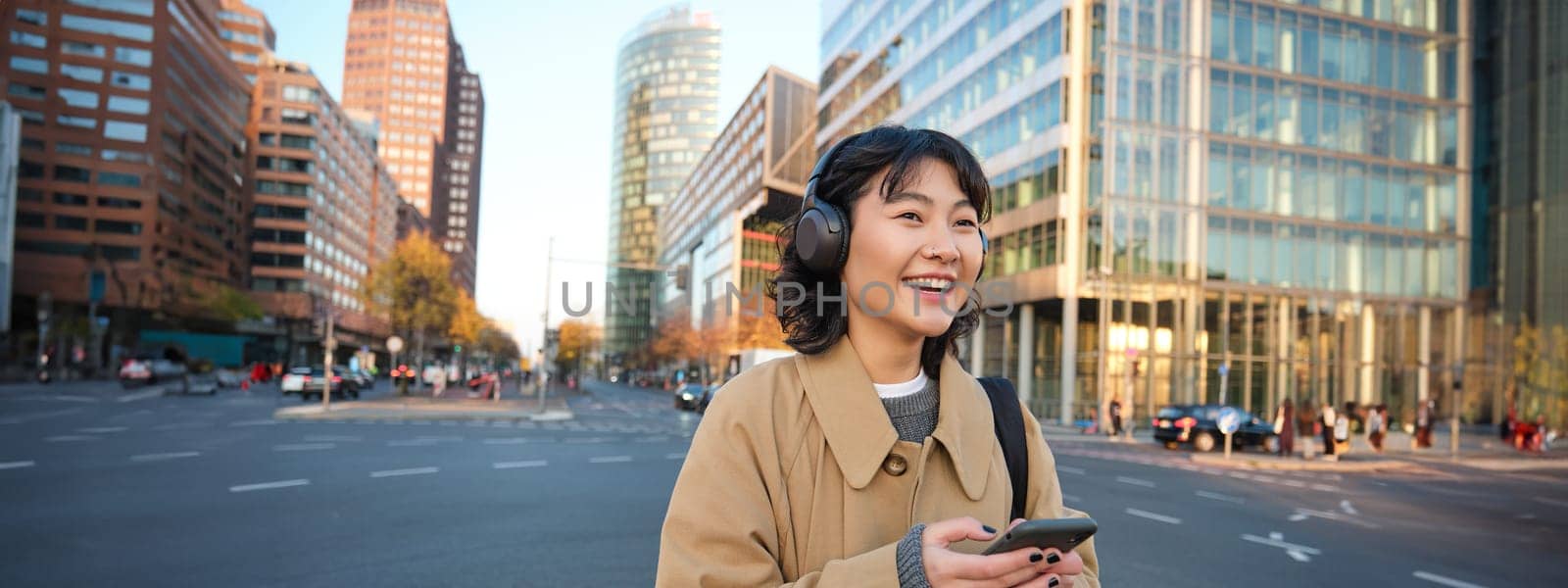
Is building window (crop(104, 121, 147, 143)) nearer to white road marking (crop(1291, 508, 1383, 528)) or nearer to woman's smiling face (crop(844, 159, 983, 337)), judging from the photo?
white road marking (crop(1291, 508, 1383, 528))

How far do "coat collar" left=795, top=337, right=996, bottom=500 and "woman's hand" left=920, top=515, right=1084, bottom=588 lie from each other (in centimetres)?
20

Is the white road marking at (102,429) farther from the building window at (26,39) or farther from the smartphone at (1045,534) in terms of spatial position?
the building window at (26,39)

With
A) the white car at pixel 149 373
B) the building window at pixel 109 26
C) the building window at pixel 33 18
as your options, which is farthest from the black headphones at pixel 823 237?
the building window at pixel 33 18

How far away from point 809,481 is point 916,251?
1.60 feet

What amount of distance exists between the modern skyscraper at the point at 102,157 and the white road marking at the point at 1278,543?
74879 mm

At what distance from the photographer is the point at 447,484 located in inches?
424

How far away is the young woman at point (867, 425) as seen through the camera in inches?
58.8

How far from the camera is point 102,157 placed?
224 feet

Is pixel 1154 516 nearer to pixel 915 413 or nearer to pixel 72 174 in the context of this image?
pixel 915 413

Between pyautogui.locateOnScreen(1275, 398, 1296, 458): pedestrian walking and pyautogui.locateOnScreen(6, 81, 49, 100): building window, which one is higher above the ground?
pyautogui.locateOnScreen(6, 81, 49, 100): building window

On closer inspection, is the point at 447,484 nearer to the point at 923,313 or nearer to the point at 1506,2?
the point at 923,313

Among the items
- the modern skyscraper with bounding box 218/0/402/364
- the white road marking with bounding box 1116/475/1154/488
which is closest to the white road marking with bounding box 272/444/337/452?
the white road marking with bounding box 1116/475/1154/488

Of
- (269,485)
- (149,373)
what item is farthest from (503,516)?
(149,373)

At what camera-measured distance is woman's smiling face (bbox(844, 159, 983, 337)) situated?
5.57ft
